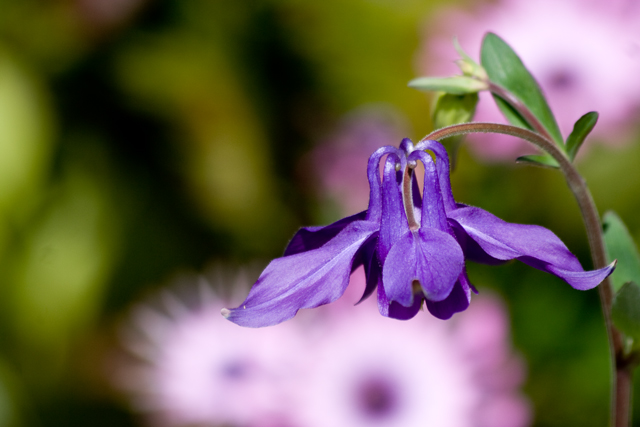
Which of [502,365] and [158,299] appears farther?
[158,299]

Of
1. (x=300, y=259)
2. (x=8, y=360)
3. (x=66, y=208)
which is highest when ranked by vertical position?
(x=66, y=208)

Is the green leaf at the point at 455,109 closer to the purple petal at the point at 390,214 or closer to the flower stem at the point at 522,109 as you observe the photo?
the flower stem at the point at 522,109

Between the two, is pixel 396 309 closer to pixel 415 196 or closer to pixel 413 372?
pixel 415 196

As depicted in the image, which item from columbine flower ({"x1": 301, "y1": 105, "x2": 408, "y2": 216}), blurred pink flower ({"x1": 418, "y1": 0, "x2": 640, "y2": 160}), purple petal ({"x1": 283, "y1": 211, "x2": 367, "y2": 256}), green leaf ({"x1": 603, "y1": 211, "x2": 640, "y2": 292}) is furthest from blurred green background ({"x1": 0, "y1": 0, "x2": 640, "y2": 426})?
purple petal ({"x1": 283, "y1": 211, "x2": 367, "y2": 256})

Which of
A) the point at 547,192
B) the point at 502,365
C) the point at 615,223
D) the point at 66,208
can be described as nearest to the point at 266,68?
the point at 66,208

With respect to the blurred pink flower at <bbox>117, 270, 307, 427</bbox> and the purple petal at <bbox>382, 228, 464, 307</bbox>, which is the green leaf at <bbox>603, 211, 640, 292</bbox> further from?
the blurred pink flower at <bbox>117, 270, 307, 427</bbox>

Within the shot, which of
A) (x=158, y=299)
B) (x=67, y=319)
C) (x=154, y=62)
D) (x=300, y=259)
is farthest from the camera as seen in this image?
(x=154, y=62)

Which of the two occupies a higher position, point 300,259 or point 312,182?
point 312,182

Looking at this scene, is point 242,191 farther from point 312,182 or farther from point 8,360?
point 8,360
